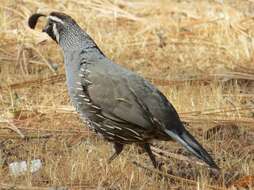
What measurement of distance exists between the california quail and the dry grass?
0.61 ft

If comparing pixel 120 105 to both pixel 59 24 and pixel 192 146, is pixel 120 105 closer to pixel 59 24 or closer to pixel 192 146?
pixel 192 146

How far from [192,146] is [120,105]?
1.59 ft

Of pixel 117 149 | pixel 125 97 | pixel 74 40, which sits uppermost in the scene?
pixel 74 40

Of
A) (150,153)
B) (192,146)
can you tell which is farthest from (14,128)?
(192,146)

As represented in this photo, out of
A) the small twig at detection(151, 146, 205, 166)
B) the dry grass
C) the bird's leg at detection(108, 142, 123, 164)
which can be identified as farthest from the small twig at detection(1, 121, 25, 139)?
the small twig at detection(151, 146, 205, 166)

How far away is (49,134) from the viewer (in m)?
5.35

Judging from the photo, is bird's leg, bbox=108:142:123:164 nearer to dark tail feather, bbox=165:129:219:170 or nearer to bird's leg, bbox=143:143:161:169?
→ bird's leg, bbox=143:143:161:169

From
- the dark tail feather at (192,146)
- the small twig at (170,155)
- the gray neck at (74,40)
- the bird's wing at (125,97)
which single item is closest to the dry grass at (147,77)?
the small twig at (170,155)

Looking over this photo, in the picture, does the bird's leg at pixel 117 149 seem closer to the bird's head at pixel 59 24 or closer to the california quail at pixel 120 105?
the california quail at pixel 120 105

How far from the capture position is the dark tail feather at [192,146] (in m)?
4.16

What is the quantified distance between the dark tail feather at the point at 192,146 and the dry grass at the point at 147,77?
0.12m

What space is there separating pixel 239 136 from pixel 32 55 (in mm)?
3058

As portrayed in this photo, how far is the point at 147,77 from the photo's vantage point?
6.90m

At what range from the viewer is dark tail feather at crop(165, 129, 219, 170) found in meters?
4.16
